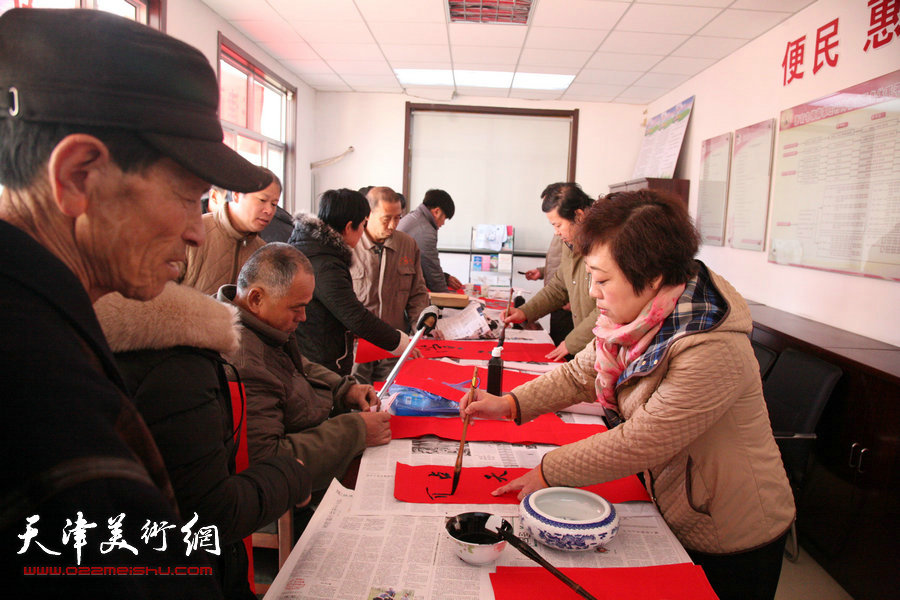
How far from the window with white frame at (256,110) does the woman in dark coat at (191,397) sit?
12.1 ft

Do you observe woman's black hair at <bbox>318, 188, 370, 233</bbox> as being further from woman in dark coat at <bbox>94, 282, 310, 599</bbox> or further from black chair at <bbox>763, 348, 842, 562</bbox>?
black chair at <bbox>763, 348, 842, 562</bbox>

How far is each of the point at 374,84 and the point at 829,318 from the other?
5456 mm

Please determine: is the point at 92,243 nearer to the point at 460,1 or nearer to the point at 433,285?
the point at 433,285

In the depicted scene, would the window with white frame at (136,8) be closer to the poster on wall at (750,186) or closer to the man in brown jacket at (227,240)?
the man in brown jacket at (227,240)

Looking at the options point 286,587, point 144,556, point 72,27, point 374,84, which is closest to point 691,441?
point 286,587

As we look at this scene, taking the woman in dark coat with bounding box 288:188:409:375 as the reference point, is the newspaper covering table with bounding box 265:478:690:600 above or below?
below

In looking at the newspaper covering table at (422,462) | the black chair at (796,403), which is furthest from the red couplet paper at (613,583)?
the black chair at (796,403)

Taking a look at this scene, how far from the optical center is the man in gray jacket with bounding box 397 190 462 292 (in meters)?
4.26

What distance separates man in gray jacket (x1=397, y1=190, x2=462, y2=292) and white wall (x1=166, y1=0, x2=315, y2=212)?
5.90 ft

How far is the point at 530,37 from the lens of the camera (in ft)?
15.6

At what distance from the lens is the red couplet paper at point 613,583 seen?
0.94 metres

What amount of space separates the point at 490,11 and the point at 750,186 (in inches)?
96.9

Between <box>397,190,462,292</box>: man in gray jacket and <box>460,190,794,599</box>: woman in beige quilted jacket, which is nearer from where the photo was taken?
<box>460,190,794,599</box>: woman in beige quilted jacket

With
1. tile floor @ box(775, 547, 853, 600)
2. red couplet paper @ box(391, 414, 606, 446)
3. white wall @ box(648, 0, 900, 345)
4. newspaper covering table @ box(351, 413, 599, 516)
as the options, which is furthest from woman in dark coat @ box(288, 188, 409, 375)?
white wall @ box(648, 0, 900, 345)
